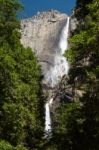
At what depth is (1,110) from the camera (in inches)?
1382

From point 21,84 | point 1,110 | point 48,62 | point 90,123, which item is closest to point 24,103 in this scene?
point 21,84

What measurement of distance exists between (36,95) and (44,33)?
139 feet

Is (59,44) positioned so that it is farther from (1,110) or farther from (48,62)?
(1,110)

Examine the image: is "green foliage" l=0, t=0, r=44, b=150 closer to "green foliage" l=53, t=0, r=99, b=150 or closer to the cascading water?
"green foliage" l=53, t=0, r=99, b=150

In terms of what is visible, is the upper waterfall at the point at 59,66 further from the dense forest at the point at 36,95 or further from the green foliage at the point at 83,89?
the green foliage at the point at 83,89

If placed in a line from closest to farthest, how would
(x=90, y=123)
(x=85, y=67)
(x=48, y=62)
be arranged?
(x=85, y=67)
(x=90, y=123)
(x=48, y=62)

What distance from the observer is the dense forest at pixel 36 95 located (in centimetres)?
2998

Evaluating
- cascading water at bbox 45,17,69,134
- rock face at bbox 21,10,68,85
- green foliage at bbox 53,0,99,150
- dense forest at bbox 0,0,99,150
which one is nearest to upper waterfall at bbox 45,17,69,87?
cascading water at bbox 45,17,69,134

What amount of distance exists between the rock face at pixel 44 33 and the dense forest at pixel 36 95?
34.4 metres

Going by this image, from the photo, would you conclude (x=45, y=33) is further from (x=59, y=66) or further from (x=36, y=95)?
(x=36, y=95)

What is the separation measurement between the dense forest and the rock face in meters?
34.4

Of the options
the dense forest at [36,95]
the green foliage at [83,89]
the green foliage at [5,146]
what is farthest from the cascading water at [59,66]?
the green foliage at [5,146]

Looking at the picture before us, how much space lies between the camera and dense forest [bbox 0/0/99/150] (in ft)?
98.4

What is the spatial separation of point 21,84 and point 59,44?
138 feet
